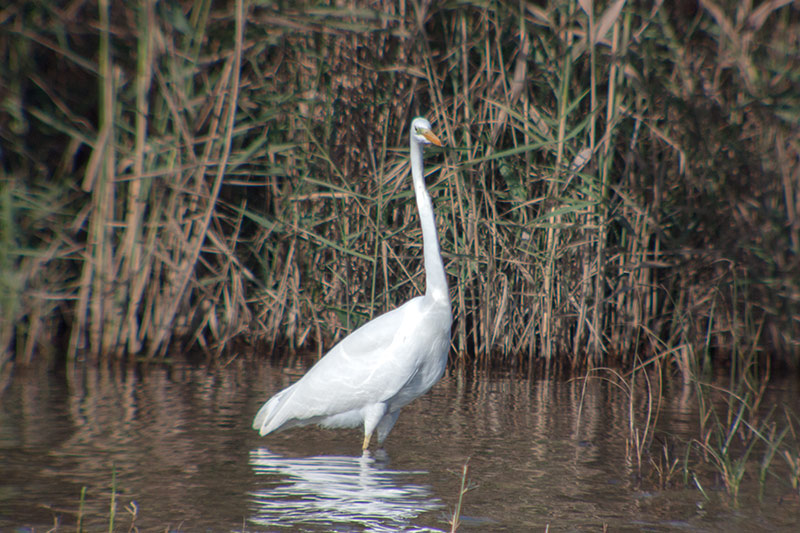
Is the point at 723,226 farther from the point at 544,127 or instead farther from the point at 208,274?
the point at 208,274

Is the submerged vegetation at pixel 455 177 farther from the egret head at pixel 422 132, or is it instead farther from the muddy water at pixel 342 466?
the egret head at pixel 422 132

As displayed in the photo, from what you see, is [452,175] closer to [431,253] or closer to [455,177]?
[455,177]

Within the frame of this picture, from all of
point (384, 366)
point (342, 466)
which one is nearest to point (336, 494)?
point (342, 466)

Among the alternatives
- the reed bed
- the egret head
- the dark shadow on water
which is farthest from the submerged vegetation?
the dark shadow on water

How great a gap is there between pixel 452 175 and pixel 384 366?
1.99 metres

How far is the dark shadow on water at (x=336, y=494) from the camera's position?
3.31 meters

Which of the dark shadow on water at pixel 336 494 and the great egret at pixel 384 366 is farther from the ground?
the great egret at pixel 384 366

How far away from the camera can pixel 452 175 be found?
5938mm

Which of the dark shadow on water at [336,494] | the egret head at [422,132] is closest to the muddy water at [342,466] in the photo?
the dark shadow on water at [336,494]

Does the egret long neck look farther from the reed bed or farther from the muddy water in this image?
the reed bed

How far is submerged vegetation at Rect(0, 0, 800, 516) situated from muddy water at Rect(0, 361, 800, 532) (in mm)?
660

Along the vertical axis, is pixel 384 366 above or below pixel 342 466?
above

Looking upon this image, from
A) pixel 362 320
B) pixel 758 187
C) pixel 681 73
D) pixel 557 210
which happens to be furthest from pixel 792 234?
pixel 362 320

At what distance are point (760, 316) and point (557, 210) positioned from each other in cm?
193
